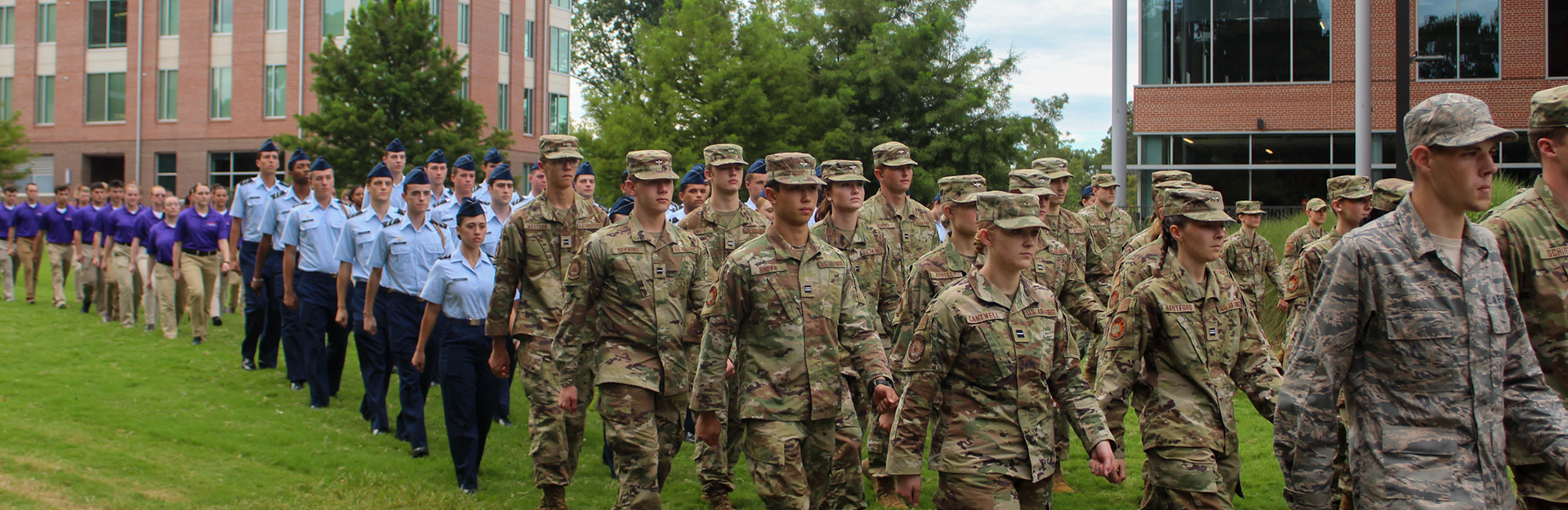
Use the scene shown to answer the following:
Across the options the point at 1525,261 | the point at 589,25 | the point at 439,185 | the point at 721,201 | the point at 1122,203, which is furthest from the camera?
the point at 589,25

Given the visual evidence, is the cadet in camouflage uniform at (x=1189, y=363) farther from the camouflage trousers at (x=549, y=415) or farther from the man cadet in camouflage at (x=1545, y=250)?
the camouflage trousers at (x=549, y=415)

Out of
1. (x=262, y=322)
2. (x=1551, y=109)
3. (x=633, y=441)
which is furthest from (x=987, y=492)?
(x=262, y=322)

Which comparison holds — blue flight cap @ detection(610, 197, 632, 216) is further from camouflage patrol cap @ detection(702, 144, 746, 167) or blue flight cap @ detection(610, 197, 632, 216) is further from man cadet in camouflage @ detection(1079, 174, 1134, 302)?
man cadet in camouflage @ detection(1079, 174, 1134, 302)

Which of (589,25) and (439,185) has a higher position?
(589,25)

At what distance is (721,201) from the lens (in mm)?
9445

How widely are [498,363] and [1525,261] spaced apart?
19.1 ft

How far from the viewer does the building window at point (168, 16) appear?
155ft

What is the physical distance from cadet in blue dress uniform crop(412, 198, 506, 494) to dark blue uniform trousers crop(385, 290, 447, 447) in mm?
532

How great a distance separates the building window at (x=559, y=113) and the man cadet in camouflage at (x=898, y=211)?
45.0 metres

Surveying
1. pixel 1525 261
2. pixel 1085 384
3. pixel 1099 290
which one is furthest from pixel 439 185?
pixel 1525 261

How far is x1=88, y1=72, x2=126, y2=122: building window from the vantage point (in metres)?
48.5

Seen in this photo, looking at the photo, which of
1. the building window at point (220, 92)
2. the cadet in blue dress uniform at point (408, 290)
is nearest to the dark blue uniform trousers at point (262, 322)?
the cadet in blue dress uniform at point (408, 290)

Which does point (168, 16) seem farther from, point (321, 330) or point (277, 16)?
point (321, 330)

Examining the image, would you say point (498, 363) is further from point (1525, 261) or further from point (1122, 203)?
point (1122, 203)
